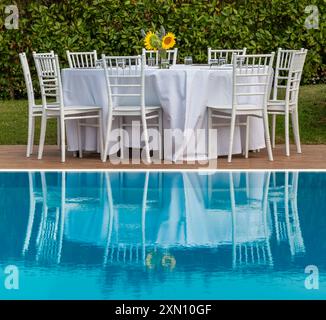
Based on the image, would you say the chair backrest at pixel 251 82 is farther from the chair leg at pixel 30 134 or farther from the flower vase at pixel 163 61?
the chair leg at pixel 30 134

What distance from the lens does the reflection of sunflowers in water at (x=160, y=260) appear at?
5.61 m

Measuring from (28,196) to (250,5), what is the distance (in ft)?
24.7

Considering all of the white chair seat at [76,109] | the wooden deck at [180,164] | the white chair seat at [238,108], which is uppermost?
the white chair seat at [238,108]

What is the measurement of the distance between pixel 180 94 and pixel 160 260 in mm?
4447

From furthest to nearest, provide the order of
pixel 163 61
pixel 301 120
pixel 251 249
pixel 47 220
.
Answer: pixel 301 120 < pixel 163 61 < pixel 47 220 < pixel 251 249

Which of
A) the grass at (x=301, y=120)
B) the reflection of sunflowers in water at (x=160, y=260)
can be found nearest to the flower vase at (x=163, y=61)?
the grass at (x=301, y=120)

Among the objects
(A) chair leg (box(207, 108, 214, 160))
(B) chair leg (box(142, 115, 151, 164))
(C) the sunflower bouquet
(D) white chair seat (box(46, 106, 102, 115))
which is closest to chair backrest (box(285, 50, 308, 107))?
(A) chair leg (box(207, 108, 214, 160))

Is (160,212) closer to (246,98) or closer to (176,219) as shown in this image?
(176,219)

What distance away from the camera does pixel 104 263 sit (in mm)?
5723

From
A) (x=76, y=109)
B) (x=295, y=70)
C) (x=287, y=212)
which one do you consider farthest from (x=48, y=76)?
(x=287, y=212)

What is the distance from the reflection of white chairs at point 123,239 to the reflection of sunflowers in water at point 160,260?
1.7 inches

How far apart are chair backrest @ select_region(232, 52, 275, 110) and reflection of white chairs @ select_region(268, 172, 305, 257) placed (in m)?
1.00

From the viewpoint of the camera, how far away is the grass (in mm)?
12297

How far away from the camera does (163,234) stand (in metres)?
6.65
